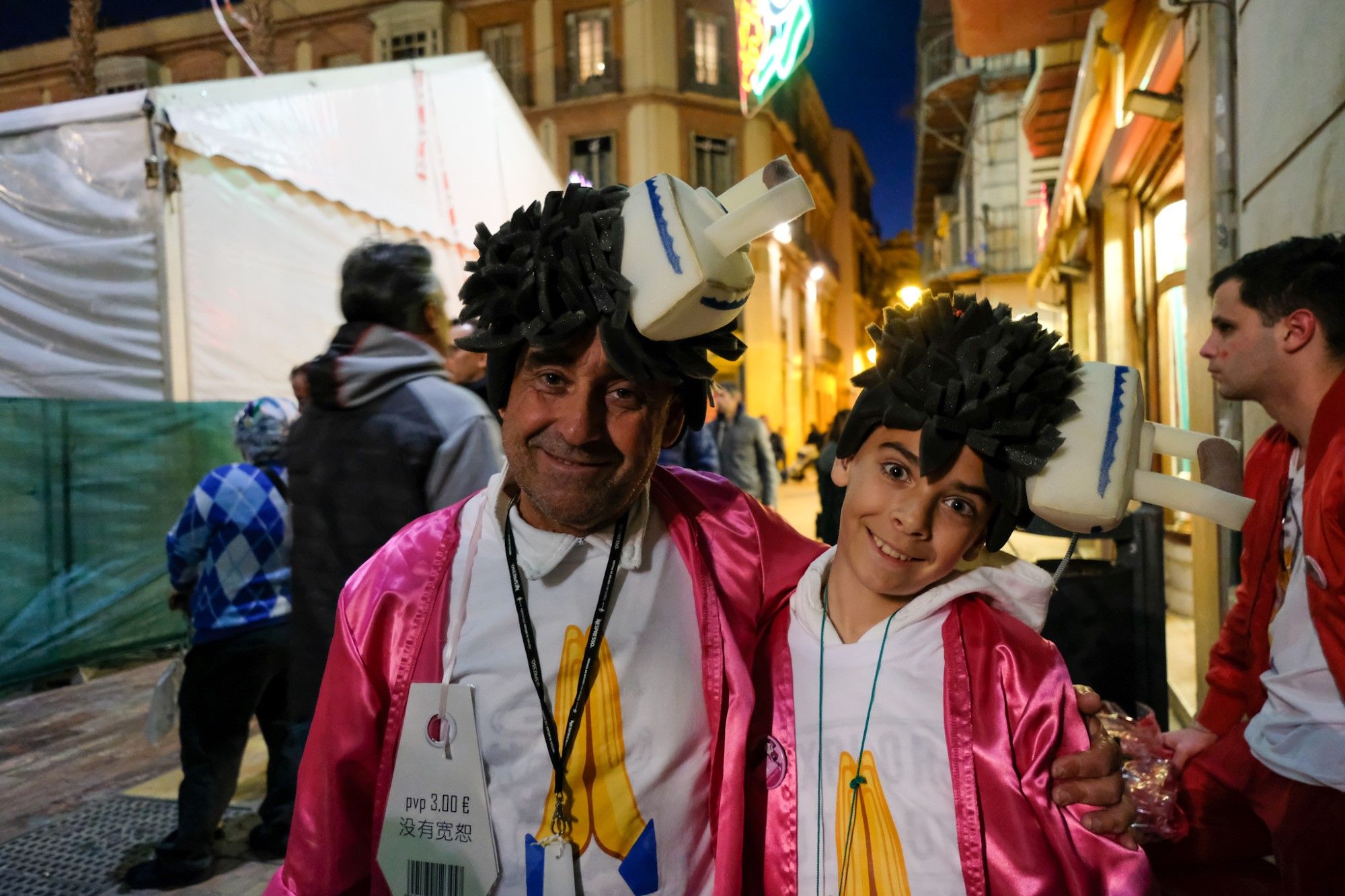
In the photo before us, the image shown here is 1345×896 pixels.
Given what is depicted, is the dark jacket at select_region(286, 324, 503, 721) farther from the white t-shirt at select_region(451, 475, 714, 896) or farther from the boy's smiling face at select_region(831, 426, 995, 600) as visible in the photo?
the boy's smiling face at select_region(831, 426, 995, 600)

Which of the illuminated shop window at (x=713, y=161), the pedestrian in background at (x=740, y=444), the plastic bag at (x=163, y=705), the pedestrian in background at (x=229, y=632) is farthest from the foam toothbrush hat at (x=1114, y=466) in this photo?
the illuminated shop window at (x=713, y=161)

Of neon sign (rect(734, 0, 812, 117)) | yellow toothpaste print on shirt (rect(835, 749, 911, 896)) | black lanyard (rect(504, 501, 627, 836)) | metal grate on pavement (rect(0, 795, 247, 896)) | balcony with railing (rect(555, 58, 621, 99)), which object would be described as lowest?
metal grate on pavement (rect(0, 795, 247, 896))

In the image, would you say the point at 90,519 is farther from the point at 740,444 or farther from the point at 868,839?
the point at 868,839

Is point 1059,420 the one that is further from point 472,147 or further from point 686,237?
point 472,147

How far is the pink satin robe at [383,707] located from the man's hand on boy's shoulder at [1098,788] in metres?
0.55

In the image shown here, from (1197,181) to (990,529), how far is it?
12.7 ft

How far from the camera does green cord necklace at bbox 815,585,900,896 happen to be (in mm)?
1557

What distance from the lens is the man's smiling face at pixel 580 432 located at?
1.43 m

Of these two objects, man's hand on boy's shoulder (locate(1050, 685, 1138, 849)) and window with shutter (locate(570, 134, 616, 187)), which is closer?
man's hand on boy's shoulder (locate(1050, 685, 1138, 849))

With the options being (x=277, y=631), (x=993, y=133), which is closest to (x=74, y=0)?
(x=993, y=133)

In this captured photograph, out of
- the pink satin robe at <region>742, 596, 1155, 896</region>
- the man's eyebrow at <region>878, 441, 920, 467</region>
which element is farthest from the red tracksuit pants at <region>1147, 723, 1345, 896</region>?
the man's eyebrow at <region>878, 441, 920, 467</region>

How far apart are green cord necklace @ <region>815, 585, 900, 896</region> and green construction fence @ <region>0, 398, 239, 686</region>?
650cm

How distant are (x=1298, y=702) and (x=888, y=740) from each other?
4.02 ft

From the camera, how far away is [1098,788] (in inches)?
55.0
